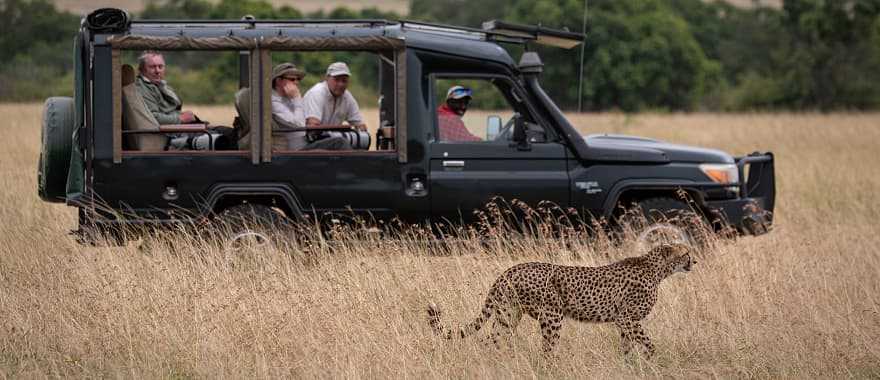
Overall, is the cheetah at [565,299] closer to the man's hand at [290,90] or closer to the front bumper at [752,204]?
the front bumper at [752,204]

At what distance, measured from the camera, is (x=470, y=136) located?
933cm

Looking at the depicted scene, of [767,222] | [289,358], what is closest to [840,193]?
[767,222]

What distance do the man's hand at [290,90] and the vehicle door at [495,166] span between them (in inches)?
40.3

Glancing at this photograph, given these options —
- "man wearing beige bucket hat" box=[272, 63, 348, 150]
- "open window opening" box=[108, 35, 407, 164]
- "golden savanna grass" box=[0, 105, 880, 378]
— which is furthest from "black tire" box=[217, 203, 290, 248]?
"man wearing beige bucket hat" box=[272, 63, 348, 150]

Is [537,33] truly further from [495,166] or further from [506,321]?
[506,321]

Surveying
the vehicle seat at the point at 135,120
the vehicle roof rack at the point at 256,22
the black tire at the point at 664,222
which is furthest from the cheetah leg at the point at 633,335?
the vehicle seat at the point at 135,120

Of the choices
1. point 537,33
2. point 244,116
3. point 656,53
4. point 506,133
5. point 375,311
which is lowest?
point 375,311

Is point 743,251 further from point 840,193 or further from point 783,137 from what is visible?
point 783,137

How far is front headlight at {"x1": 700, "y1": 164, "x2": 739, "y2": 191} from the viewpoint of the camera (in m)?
9.59

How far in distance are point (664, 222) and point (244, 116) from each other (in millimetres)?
2998

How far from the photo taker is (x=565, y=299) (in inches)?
262

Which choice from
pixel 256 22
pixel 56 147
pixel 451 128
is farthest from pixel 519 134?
pixel 56 147

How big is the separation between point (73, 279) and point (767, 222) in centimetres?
485

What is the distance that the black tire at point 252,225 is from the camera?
9008 mm
